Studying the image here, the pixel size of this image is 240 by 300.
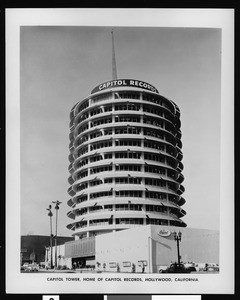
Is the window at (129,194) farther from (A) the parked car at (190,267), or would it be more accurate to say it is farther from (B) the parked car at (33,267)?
(B) the parked car at (33,267)

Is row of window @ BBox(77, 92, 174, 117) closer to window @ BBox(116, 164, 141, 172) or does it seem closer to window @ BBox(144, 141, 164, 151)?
window @ BBox(144, 141, 164, 151)

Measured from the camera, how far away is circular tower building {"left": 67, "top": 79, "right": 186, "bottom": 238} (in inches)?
254

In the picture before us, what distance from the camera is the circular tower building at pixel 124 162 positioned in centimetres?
645

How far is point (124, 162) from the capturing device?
6.85 meters

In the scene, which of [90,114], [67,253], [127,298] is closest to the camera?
[127,298]

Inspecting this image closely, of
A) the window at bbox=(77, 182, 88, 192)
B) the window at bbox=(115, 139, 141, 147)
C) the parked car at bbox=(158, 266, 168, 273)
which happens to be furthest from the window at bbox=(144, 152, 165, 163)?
the parked car at bbox=(158, 266, 168, 273)

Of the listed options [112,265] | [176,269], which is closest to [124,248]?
[112,265]

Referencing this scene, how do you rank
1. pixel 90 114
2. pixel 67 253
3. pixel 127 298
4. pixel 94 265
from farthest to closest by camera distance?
pixel 90 114
pixel 67 253
pixel 94 265
pixel 127 298

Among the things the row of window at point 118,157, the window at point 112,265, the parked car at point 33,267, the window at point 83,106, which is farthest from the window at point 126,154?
the parked car at point 33,267
